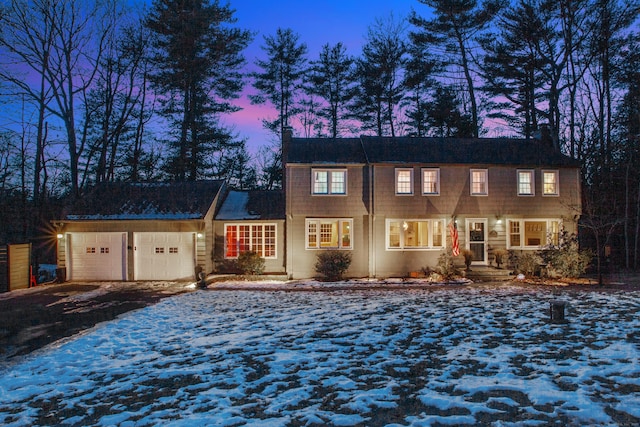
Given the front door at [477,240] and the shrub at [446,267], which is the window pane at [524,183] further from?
the shrub at [446,267]

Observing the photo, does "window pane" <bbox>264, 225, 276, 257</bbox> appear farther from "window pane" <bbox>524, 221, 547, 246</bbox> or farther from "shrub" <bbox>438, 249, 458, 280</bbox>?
"window pane" <bbox>524, 221, 547, 246</bbox>

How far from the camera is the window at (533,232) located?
59.7 ft

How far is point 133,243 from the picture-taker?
17500mm

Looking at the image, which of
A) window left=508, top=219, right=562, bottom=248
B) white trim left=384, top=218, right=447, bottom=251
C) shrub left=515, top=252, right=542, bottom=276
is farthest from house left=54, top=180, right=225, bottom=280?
window left=508, top=219, right=562, bottom=248

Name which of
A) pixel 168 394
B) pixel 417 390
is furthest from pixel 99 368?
pixel 417 390

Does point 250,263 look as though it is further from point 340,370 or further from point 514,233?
point 514,233

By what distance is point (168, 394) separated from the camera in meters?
5.46

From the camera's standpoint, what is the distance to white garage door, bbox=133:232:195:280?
57.6 ft

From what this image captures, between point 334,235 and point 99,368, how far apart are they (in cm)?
1229

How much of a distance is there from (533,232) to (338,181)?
9089mm

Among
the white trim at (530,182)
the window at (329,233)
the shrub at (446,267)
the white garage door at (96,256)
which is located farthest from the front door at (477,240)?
the white garage door at (96,256)

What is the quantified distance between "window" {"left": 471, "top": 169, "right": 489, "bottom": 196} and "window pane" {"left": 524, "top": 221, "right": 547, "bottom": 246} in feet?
7.98

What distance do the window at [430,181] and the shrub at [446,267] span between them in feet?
9.66

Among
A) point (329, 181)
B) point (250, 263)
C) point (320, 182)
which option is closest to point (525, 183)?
point (329, 181)
